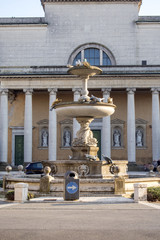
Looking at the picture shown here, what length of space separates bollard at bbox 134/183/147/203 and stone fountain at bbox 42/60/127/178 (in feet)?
11.8

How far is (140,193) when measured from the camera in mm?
17422

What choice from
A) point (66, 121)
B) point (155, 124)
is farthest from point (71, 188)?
point (66, 121)

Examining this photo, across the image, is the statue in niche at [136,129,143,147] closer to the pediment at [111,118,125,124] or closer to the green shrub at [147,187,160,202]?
the pediment at [111,118,125,124]

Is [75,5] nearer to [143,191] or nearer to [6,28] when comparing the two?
[6,28]

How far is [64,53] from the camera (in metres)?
48.8

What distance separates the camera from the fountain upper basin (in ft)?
72.6

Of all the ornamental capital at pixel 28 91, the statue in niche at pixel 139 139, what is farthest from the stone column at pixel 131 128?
the ornamental capital at pixel 28 91

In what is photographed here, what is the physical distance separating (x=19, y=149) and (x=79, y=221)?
3553 cm

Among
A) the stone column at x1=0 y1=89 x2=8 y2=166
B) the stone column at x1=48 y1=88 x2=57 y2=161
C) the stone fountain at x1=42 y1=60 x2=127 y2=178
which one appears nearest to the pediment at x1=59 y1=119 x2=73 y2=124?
the stone column at x1=48 y1=88 x2=57 y2=161

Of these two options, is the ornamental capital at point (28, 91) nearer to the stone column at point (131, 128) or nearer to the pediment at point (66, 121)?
the pediment at point (66, 121)

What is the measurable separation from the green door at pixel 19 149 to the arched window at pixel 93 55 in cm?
1071

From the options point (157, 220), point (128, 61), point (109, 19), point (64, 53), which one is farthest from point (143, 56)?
point (157, 220)

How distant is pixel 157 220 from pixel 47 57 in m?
38.5

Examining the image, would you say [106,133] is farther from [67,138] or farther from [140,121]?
[67,138]
